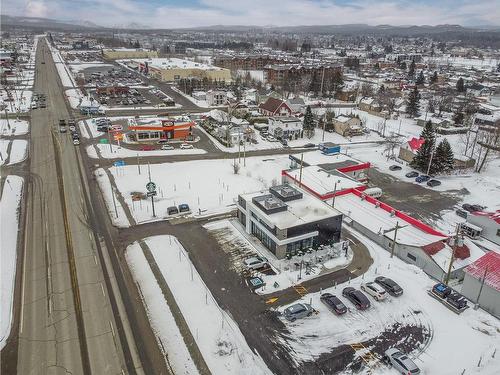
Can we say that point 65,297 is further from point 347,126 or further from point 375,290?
point 347,126

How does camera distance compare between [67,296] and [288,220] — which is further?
[288,220]

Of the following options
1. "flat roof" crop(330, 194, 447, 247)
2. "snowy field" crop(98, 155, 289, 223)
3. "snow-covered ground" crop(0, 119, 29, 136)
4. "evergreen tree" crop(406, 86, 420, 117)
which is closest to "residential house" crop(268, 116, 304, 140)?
"snowy field" crop(98, 155, 289, 223)

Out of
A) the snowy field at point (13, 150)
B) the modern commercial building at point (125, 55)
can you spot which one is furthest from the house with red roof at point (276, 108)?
the modern commercial building at point (125, 55)

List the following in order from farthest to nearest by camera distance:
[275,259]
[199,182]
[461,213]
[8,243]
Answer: [199,182], [461,213], [8,243], [275,259]

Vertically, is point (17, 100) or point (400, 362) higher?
point (17, 100)

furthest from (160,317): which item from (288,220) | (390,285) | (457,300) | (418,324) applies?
(457,300)

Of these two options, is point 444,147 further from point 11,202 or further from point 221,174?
point 11,202

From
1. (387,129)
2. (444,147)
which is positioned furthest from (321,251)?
(387,129)
